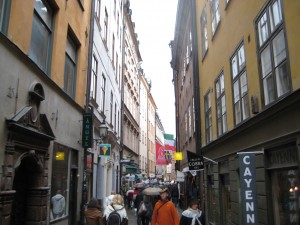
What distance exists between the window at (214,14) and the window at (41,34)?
5.81 meters

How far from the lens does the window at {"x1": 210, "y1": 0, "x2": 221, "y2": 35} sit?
13212mm

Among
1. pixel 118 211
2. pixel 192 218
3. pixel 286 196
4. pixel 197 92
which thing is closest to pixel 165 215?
pixel 192 218

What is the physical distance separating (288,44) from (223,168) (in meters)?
6.74

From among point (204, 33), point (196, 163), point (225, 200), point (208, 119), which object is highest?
point (204, 33)

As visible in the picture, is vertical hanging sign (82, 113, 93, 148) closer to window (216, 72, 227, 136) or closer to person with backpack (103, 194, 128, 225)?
window (216, 72, 227, 136)

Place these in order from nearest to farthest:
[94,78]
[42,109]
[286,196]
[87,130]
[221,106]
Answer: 1. [286,196]
2. [42,109]
3. [221,106]
4. [87,130]
5. [94,78]

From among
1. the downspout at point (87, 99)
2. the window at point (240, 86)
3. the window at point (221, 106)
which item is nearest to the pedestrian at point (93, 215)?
the window at point (240, 86)

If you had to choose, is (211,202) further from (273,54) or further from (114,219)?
(273,54)

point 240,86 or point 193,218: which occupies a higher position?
point 240,86

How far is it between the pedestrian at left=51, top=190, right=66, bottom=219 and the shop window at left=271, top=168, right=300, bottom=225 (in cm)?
632

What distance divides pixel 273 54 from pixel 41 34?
6060 millimetres

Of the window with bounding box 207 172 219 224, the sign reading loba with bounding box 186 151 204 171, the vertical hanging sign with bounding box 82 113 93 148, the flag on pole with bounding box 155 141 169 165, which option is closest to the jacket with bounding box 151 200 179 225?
the sign reading loba with bounding box 186 151 204 171

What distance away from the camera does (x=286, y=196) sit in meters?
7.16

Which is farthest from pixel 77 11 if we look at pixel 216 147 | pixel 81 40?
pixel 216 147
